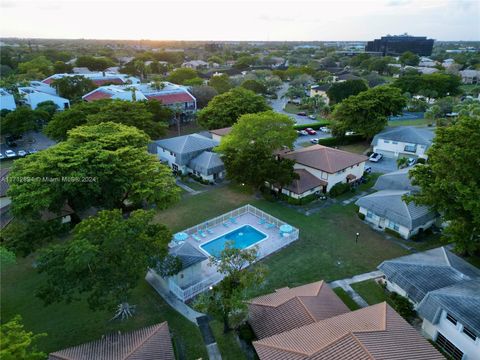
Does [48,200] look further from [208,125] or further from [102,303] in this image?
[208,125]

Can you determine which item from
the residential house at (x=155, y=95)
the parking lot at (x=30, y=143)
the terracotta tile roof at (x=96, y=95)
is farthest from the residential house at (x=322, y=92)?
the parking lot at (x=30, y=143)

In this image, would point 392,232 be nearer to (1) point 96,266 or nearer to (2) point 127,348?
(2) point 127,348

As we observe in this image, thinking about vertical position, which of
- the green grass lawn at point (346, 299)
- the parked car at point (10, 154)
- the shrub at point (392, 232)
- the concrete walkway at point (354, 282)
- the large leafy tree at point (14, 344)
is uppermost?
the large leafy tree at point (14, 344)

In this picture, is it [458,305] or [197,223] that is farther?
[197,223]

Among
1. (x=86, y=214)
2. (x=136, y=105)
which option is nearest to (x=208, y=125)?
(x=136, y=105)

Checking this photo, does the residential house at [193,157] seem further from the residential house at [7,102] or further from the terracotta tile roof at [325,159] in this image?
the residential house at [7,102]
